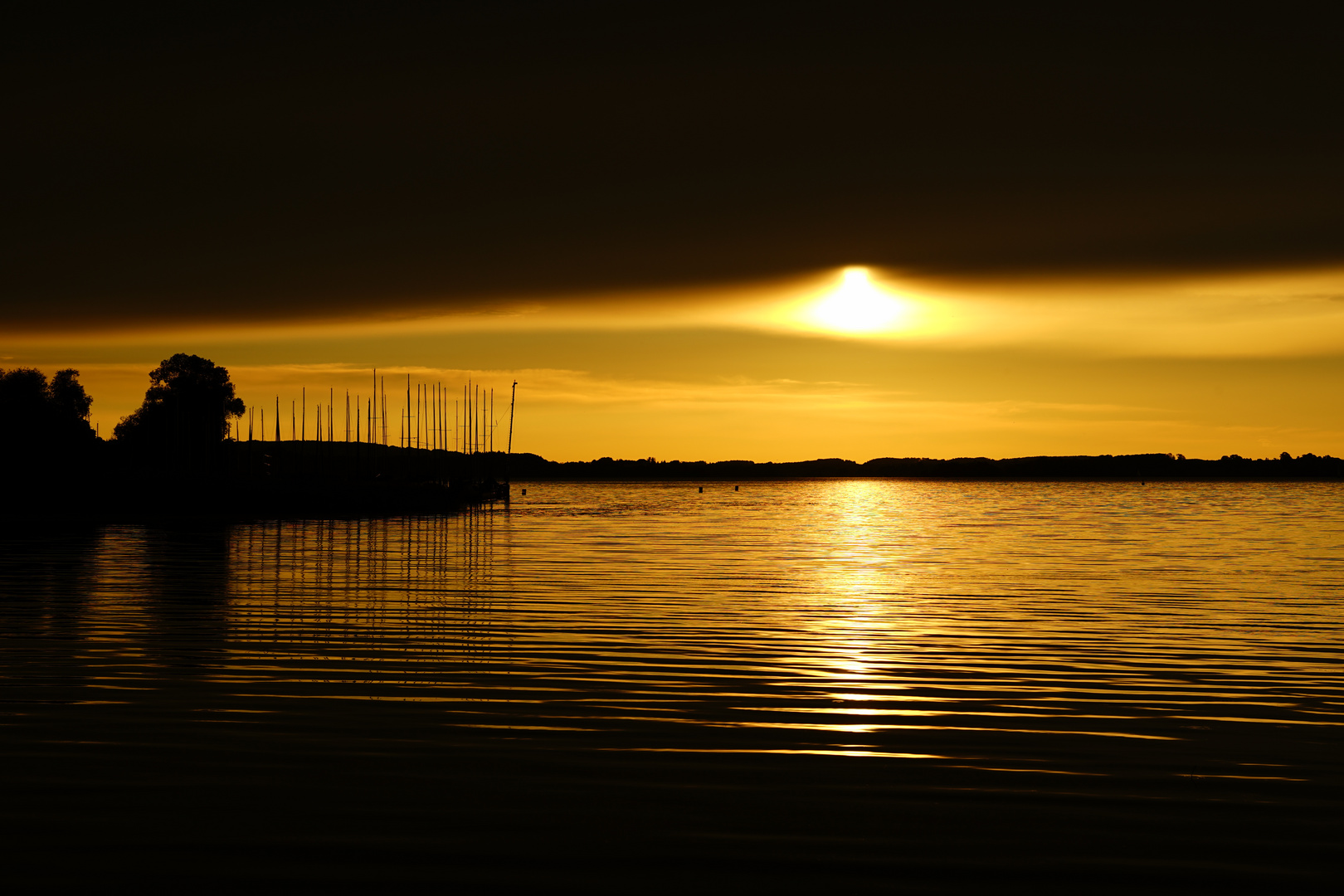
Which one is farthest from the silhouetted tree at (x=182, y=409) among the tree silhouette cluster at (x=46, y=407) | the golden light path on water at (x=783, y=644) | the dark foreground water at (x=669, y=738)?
the dark foreground water at (x=669, y=738)

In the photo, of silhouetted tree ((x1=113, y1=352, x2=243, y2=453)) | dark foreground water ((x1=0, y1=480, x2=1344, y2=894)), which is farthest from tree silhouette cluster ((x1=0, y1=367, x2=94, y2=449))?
dark foreground water ((x1=0, y1=480, x2=1344, y2=894))

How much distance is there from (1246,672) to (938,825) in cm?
1095

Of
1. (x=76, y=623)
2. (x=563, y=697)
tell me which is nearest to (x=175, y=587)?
(x=76, y=623)

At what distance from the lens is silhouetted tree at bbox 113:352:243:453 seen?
155125mm

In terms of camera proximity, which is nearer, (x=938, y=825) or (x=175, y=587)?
(x=938, y=825)

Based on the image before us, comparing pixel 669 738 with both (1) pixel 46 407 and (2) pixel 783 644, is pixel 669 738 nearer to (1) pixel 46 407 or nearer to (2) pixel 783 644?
(2) pixel 783 644

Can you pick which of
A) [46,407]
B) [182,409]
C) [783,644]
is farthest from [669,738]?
[182,409]

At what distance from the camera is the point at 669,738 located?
1351 cm

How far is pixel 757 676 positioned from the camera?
18156 millimetres

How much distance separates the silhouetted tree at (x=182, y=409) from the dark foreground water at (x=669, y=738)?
130557 millimetres

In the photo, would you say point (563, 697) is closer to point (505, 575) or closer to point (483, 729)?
point (483, 729)

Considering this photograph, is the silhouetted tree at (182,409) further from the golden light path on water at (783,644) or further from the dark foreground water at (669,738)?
the dark foreground water at (669,738)

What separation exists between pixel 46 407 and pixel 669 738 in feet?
422

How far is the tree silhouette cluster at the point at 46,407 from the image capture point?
116250 millimetres
